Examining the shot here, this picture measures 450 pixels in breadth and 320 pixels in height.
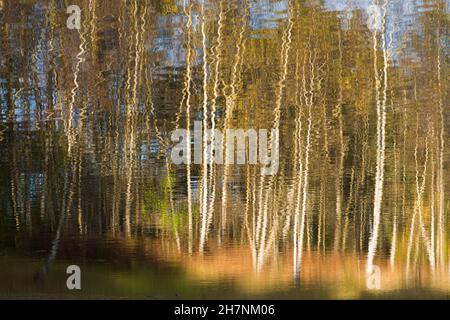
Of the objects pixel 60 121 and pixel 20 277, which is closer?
pixel 20 277

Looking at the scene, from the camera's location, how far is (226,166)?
5.39 metres

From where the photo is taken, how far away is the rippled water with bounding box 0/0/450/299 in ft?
16.8

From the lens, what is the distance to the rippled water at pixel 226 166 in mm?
5129

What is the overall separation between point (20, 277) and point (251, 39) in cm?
230

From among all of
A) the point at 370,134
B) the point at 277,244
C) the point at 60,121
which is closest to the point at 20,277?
the point at 60,121

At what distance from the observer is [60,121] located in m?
5.52
